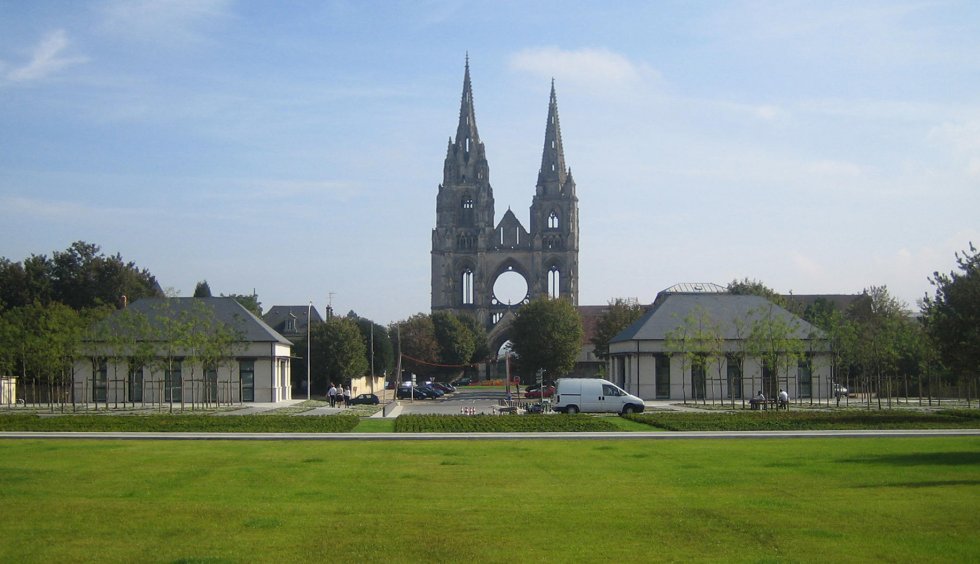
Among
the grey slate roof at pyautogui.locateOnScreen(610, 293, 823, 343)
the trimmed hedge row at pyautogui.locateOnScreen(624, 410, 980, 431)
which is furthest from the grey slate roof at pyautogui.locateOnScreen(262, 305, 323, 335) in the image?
the trimmed hedge row at pyautogui.locateOnScreen(624, 410, 980, 431)

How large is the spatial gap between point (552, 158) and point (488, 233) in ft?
48.0

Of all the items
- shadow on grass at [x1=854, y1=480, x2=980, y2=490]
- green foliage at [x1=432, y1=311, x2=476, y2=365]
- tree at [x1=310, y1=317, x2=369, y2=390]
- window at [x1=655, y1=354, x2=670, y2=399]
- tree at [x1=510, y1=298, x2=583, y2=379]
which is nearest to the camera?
shadow on grass at [x1=854, y1=480, x2=980, y2=490]

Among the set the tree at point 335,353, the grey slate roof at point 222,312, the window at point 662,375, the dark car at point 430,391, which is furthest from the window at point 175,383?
the window at point 662,375

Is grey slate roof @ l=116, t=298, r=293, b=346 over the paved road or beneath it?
over

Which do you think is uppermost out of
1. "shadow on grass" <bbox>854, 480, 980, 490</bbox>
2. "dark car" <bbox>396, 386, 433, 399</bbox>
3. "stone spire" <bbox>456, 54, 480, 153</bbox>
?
"stone spire" <bbox>456, 54, 480, 153</bbox>

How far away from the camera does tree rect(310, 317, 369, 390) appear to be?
275 feet

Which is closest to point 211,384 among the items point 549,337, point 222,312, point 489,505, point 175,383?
point 175,383

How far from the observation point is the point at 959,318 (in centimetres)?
4134

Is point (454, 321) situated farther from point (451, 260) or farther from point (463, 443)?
point (463, 443)

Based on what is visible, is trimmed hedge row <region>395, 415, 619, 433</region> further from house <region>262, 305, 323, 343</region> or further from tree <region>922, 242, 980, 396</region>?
house <region>262, 305, 323, 343</region>

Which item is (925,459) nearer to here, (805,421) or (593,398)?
(805,421)

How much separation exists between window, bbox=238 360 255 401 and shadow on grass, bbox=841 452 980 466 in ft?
154

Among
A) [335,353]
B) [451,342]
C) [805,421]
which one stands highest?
[451,342]

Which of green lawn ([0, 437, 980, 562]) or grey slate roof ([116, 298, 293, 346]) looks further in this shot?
grey slate roof ([116, 298, 293, 346])
